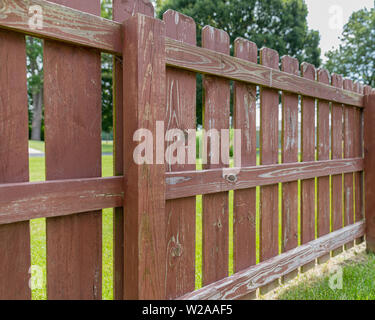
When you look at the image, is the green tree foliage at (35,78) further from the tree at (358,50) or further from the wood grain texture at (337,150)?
the tree at (358,50)

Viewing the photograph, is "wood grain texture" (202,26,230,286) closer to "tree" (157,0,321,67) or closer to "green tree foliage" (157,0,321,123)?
"green tree foliage" (157,0,321,123)

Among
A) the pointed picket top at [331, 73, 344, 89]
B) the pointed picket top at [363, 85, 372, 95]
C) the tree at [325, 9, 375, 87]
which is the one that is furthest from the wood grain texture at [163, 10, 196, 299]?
the tree at [325, 9, 375, 87]

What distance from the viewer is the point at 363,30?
619 inches

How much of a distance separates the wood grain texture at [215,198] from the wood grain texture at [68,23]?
542 mm

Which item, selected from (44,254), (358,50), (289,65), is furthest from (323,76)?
(358,50)

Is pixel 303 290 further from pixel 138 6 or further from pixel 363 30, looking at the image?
pixel 363 30

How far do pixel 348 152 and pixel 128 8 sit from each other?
2.30 metres

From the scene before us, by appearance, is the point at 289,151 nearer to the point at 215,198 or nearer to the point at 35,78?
the point at 215,198

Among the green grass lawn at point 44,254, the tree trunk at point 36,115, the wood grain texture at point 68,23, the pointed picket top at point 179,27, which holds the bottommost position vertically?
the green grass lawn at point 44,254

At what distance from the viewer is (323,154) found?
239 centimetres

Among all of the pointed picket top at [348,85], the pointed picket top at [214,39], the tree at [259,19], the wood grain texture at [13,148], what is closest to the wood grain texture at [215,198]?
the pointed picket top at [214,39]

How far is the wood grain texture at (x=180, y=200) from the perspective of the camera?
4.49 ft
